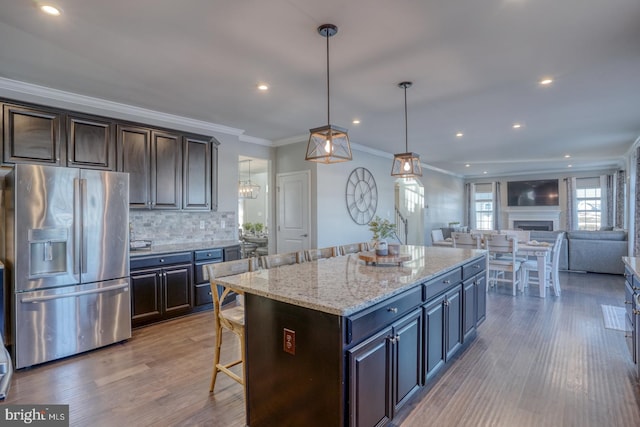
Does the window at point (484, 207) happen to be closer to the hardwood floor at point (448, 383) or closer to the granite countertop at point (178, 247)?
the hardwood floor at point (448, 383)

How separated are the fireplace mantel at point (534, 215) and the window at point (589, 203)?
60cm

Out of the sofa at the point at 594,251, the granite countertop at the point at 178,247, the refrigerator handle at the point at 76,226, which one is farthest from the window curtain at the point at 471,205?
the refrigerator handle at the point at 76,226

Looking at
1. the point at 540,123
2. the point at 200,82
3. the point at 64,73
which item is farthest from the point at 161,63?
the point at 540,123

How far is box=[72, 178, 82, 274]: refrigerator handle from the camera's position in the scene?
10.5ft

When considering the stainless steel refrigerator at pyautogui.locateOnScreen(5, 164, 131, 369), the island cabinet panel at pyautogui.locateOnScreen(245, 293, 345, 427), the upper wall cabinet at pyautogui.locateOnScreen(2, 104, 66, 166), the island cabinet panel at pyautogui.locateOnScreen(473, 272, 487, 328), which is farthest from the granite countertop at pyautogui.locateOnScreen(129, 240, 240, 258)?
the island cabinet panel at pyautogui.locateOnScreen(473, 272, 487, 328)

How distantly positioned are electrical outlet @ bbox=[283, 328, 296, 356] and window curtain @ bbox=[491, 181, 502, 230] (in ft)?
40.3

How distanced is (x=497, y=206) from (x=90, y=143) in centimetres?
1247

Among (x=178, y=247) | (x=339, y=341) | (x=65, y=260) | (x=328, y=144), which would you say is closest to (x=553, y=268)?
(x=328, y=144)

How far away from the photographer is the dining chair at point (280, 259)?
2.84 metres

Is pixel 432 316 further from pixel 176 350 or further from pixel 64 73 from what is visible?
pixel 64 73

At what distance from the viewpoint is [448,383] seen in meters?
2.64

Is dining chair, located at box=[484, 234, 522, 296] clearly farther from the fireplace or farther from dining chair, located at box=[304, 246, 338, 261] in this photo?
the fireplace

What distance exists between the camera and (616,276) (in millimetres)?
6766

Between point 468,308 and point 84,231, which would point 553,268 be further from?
point 84,231
